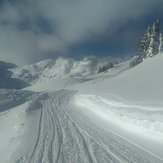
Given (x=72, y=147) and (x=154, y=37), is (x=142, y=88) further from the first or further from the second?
(x=154, y=37)

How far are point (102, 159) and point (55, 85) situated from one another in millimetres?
98154

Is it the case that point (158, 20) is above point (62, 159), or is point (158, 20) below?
above

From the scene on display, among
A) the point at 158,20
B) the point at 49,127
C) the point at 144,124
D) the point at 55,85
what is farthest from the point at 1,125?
the point at 55,85

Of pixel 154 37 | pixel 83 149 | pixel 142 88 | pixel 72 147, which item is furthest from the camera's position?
pixel 154 37

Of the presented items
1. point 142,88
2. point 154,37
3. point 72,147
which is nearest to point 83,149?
point 72,147

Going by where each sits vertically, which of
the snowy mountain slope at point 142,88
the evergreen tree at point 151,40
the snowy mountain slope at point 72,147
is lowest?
the snowy mountain slope at point 72,147

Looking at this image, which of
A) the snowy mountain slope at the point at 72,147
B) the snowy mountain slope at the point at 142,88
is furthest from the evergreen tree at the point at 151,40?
the snowy mountain slope at the point at 72,147

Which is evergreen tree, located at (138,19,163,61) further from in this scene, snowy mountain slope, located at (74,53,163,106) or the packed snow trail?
the packed snow trail

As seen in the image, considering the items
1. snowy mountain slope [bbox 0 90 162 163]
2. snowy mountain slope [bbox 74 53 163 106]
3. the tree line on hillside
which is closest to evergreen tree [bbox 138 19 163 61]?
the tree line on hillside

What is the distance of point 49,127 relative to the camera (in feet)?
57.7

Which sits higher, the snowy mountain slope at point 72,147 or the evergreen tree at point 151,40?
the evergreen tree at point 151,40

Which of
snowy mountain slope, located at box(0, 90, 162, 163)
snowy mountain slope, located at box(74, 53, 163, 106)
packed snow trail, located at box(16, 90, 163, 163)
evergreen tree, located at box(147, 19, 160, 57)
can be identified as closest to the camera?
packed snow trail, located at box(16, 90, 163, 163)

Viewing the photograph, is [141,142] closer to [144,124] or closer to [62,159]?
[144,124]

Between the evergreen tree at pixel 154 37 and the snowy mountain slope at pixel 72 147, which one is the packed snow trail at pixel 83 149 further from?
the evergreen tree at pixel 154 37
